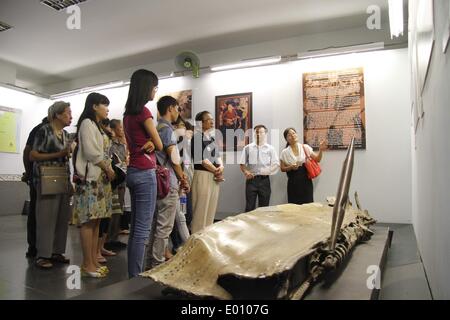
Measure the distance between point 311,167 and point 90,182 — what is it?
310cm

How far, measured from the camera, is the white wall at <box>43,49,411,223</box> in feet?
14.8

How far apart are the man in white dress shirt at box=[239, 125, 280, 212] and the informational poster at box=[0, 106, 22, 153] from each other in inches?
206

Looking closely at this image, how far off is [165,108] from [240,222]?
1.15 m

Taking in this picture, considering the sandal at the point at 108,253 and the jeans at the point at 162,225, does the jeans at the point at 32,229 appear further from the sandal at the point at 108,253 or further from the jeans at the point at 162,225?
the jeans at the point at 162,225

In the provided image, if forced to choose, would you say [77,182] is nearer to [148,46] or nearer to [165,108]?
[165,108]

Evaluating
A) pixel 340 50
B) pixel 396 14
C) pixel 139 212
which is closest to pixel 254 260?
pixel 139 212

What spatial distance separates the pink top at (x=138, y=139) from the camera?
77.9 inches

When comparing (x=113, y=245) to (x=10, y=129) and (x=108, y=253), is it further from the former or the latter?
(x=10, y=129)

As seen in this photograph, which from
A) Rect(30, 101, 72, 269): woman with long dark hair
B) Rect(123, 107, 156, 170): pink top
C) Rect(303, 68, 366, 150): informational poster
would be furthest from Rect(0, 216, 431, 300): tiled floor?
Rect(303, 68, 366, 150): informational poster

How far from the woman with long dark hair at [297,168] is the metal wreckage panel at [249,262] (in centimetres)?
297

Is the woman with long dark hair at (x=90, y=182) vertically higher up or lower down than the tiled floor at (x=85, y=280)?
higher up

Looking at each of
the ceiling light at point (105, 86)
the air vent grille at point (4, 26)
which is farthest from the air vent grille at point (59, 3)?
the ceiling light at point (105, 86)

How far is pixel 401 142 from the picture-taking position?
4.50 metres
